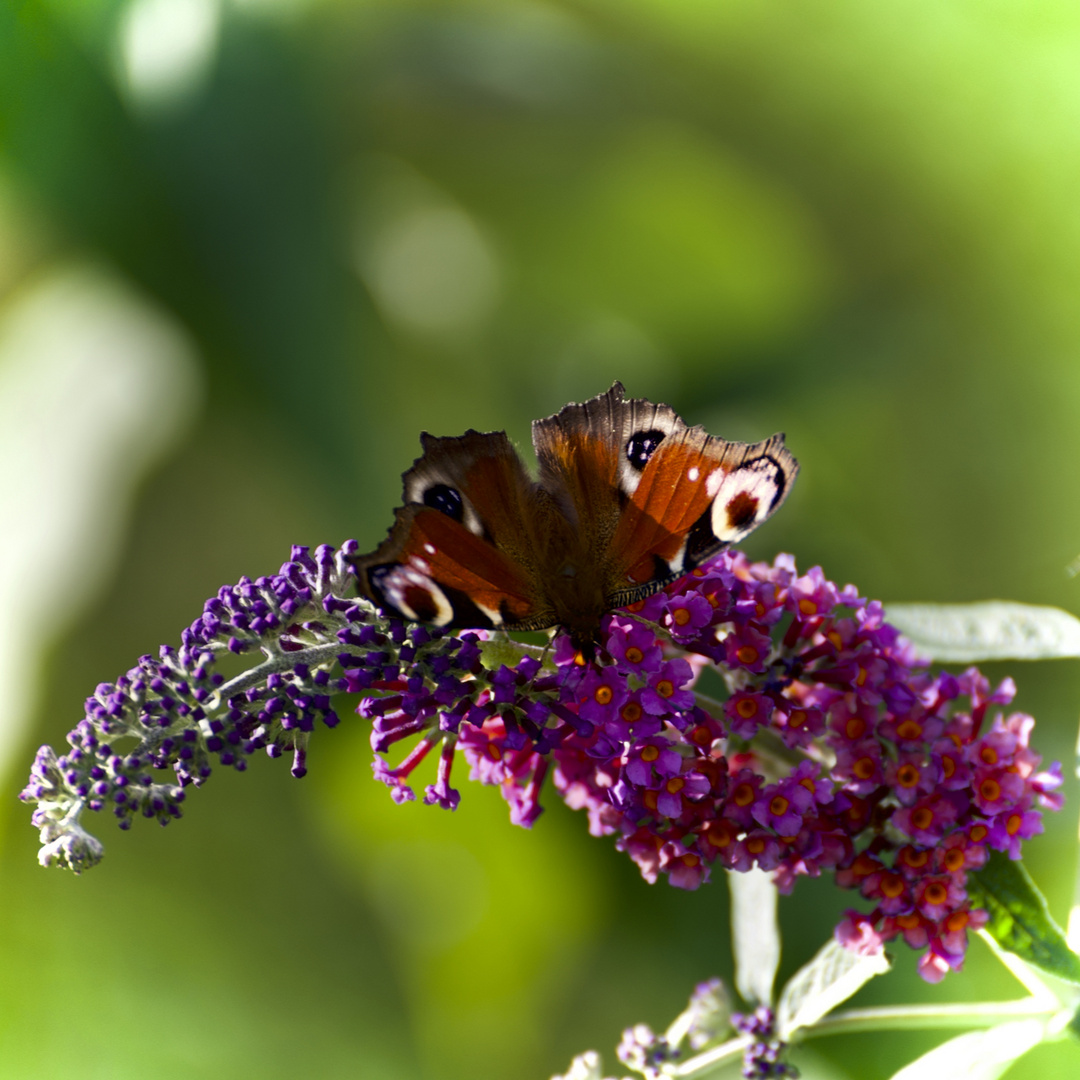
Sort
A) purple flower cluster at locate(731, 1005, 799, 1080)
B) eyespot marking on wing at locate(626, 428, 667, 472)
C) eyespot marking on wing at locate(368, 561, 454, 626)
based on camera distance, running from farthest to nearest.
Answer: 1. purple flower cluster at locate(731, 1005, 799, 1080)
2. eyespot marking on wing at locate(626, 428, 667, 472)
3. eyespot marking on wing at locate(368, 561, 454, 626)

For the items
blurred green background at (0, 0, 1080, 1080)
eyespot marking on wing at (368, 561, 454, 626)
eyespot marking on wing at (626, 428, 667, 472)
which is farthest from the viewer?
blurred green background at (0, 0, 1080, 1080)

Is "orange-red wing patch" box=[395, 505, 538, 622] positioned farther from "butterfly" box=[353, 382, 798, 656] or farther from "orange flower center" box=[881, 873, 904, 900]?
"orange flower center" box=[881, 873, 904, 900]

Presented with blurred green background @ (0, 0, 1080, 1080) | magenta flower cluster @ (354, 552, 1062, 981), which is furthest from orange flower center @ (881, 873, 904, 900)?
blurred green background @ (0, 0, 1080, 1080)

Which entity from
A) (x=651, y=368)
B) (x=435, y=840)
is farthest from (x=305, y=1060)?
(x=651, y=368)

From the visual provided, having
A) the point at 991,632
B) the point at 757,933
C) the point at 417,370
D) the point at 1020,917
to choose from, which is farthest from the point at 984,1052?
the point at 417,370

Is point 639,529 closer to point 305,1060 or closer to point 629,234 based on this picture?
point 629,234

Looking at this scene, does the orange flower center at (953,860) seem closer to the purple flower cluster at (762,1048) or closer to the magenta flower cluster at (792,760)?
the magenta flower cluster at (792,760)

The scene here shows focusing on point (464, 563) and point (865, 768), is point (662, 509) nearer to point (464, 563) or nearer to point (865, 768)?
point (464, 563)
